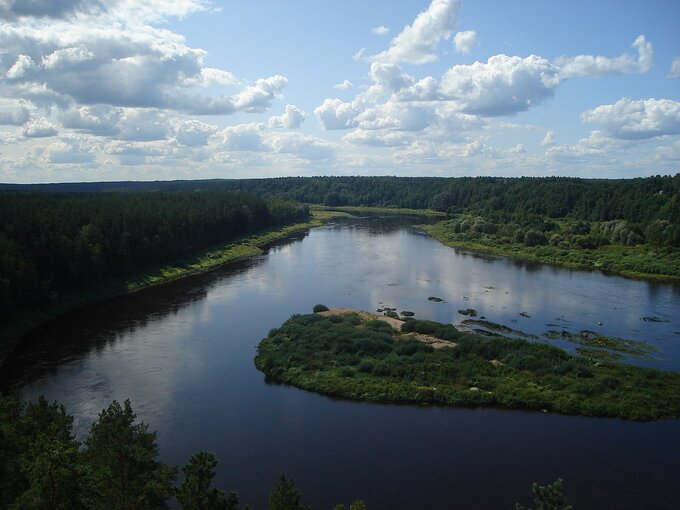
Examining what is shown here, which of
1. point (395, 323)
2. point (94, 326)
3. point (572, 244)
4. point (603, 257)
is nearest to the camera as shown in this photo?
point (395, 323)

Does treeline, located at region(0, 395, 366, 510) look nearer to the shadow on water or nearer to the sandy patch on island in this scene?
the shadow on water

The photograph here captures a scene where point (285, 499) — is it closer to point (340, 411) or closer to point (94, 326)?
point (340, 411)

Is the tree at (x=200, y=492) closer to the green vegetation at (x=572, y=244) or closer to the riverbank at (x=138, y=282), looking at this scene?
the riverbank at (x=138, y=282)

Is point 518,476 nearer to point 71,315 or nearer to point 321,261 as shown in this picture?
point 71,315

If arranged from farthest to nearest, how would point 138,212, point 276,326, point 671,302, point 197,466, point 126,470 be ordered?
point 138,212, point 671,302, point 276,326, point 126,470, point 197,466

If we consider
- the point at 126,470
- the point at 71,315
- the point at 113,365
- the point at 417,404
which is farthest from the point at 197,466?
the point at 71,315

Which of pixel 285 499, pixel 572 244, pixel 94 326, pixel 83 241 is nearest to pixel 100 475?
pixel 285 499
